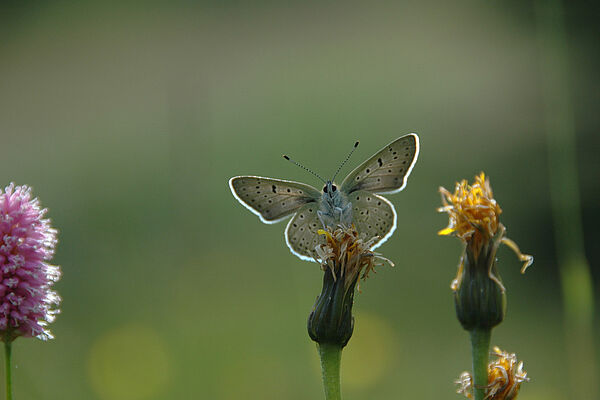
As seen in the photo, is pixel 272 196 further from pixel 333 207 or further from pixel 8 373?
pixel 8 373

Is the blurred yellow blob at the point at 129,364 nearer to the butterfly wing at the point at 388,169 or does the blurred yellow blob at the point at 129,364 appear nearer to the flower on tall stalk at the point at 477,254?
the butterfly wing at the point at 388,169

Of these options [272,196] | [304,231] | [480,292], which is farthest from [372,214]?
[480,292]

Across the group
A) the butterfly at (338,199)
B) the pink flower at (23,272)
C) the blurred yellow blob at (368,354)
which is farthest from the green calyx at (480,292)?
the blurred yellow blob at (368,354)

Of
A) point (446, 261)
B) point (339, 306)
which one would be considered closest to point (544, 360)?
point (446, 261)

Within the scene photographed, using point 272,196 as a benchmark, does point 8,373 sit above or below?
below

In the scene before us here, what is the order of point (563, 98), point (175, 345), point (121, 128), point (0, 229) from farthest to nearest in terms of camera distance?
point (121, 128)
point (175, 345)
point (563, 98)
point (0, 229)

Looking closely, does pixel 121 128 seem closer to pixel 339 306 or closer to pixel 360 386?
pixel 360 386

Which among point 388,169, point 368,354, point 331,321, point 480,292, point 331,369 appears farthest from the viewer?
point 368,354
